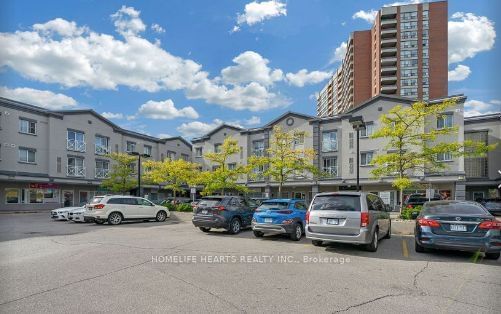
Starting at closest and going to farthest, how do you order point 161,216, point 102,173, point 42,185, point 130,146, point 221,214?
point 221,214 < point 161,216 < point 42,185 < point 102,173 < point 130,146

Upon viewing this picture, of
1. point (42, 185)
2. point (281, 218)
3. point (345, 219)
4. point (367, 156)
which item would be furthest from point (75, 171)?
point (345, 219)

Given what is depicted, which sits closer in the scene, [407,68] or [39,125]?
[39,125]

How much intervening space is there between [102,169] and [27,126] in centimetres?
973

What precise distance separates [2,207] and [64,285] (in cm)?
3199

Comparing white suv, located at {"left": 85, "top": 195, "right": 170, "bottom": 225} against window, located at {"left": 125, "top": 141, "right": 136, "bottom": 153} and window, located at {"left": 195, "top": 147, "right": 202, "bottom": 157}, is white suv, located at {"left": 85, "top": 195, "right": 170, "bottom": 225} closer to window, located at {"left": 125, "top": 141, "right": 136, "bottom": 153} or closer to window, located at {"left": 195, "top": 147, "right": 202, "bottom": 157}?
window, located at {"left": 125, "top": 141, "right": 136, "bottom": 153}

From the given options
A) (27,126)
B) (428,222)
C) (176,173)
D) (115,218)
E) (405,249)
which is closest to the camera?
(428,222)

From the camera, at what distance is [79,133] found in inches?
1478

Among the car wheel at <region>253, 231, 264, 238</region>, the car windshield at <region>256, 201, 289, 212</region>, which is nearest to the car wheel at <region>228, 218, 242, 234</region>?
the car wheel at <region>253, 231, 264, 238</region>

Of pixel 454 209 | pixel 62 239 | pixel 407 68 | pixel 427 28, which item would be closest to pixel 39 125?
pixel 62 239

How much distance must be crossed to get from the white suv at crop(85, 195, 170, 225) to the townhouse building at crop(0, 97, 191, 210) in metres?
17.6

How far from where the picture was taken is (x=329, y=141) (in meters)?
36.6

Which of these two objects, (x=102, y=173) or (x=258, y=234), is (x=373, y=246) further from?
(x=102, y=173)

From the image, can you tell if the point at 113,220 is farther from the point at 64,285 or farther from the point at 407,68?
the point at 407,68

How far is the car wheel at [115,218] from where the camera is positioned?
55.2 feet
